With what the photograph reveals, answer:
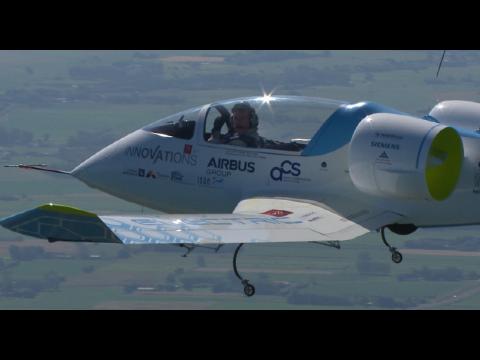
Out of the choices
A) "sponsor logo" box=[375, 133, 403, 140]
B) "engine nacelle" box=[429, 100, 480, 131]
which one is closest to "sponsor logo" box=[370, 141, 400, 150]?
"sponsor logo" box=[375, 133, 403, 140]

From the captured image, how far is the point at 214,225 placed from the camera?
32500 mm

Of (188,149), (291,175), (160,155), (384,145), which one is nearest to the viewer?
(384,145)

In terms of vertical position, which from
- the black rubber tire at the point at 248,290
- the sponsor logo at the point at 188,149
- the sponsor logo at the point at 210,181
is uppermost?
the sponsor logo at the point at 188,149

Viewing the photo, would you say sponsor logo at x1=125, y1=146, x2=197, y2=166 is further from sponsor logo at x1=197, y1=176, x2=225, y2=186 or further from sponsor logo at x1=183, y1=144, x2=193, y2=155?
sponsor logo at x1=197, y1=176, x2=225, y2=186

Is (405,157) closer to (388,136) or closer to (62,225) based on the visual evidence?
(388,136)

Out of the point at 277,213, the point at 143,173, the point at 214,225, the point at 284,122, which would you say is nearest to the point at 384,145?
the point at 277,213

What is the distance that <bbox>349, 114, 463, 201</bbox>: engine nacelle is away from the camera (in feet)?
109

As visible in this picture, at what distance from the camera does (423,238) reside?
17762 centimetres

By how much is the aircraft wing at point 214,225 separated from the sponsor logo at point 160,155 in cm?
216

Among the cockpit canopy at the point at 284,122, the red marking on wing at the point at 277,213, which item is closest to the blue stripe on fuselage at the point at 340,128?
the cockpit canopy at the point at 284,122

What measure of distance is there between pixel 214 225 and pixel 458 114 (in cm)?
841

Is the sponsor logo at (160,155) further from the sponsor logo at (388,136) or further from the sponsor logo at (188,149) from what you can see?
the sponsor logo at (388,136)

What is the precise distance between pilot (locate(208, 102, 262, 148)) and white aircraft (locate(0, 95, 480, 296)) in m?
0.05

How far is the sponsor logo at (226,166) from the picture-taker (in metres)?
35.9
